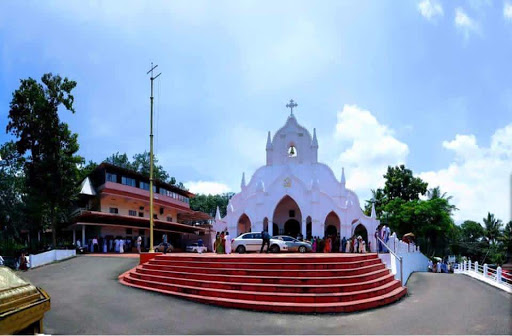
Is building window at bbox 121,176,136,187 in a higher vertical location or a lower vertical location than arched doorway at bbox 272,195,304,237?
higher

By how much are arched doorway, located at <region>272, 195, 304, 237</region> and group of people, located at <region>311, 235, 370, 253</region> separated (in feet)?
33.2

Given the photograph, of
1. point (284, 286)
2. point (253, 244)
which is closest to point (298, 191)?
point (253, 244)

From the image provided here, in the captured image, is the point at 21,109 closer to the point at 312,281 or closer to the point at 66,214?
the point at 66,214

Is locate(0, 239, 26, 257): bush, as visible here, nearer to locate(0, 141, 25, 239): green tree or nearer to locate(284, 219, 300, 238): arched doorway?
locate(0, 141, 25, 239): green tree

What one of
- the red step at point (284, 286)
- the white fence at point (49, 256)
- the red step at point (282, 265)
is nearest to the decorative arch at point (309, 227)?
the white fence at point (49, 256)

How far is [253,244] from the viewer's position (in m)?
20.4

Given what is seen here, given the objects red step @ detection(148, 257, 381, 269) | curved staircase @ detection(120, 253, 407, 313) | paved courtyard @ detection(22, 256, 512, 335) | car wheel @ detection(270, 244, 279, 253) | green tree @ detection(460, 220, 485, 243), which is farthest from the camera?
green tree @ detection(460, 220, 485, 243)

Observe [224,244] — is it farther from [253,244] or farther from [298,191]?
[298,191]

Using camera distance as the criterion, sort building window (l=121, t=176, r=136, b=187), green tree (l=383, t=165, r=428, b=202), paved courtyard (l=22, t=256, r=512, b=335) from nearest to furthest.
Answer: paved courtyard (l=22, t=256, r=512, b=335) < building window (l=121, t=176, r=136, b=187) < green tree (l=383, t=165, r=428, b=202)

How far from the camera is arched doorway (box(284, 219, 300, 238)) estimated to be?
35750mm

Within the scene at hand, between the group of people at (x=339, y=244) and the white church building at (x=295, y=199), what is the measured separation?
6.12 metres

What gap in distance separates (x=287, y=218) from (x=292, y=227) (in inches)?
34.5

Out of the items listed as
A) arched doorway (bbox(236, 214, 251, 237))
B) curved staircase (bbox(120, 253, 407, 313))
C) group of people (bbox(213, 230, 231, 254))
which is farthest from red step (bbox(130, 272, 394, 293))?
arched doorway (bbox(236, 214, 251, 237))

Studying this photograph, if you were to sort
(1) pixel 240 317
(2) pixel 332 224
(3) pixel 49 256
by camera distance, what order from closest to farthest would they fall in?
(1) pixel 240 317, (3) pixel 49 256, (2) pixel 332 224
